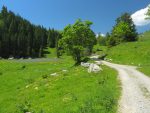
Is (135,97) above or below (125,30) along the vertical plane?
below

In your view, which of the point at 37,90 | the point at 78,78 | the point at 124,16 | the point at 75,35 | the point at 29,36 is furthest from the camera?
the point at 29,36

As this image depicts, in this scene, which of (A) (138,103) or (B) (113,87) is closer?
(A) (138,103)

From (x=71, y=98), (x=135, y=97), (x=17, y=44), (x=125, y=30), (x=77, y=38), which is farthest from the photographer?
(x=17, y=44)

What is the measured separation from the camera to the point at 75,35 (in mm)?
72312

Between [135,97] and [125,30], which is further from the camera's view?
[125,30]

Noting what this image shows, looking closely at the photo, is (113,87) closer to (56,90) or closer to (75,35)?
(56,90)

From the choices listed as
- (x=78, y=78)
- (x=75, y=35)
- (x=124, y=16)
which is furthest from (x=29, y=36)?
(x=78, y=78)

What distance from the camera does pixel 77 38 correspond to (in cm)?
7288

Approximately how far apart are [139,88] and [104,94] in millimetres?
5750

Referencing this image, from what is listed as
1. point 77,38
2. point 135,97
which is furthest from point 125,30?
point 135,97

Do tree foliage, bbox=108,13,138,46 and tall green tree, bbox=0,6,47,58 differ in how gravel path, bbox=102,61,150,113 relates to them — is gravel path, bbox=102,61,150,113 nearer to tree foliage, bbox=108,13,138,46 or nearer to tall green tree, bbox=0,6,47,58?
tree foliage, bbox=108,13,138,46

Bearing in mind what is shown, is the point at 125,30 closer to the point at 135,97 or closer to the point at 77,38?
the point at 77,38

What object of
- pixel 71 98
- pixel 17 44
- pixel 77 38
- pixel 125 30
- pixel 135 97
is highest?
pixel 125 30

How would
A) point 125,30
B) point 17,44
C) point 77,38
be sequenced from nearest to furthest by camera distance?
point 77,38, point 125,30, point 17,44
